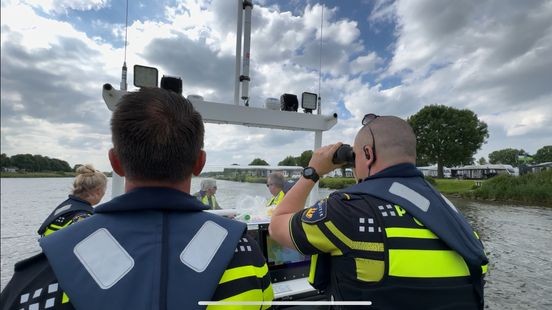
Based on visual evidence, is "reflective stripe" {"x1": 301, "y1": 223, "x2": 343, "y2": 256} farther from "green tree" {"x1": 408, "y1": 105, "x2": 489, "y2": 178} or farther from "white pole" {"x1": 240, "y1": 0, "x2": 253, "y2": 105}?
"green tree" {"x1": 408, "y1": 105, "x2": 489, "y2": 178}

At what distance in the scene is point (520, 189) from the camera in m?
15.6

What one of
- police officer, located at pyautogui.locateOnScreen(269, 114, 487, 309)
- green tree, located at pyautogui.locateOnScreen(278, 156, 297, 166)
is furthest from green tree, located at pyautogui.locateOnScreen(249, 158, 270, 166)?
police officer, located at pyautogui.locateOnScreen(269, 114, 487, 309)

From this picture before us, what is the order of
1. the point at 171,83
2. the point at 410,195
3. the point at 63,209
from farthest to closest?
the point at 171,83
the point at 63,209
the point at 410,195

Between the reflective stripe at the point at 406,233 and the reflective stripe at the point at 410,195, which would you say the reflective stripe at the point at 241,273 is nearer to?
the reflective stripe at the point at 406,233

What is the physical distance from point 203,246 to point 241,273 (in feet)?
0.40

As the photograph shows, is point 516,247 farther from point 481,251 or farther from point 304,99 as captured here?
point 481,251

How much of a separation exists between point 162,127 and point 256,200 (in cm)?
260

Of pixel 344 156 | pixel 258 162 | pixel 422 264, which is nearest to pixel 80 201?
pixel 258 162

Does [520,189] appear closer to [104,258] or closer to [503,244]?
[503,244]

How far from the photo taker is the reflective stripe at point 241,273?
0.74 m

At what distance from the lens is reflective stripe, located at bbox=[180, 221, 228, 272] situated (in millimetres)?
702

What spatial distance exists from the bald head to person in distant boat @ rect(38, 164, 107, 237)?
86.9 inches

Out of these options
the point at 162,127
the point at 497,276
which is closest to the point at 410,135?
the point at 162,127

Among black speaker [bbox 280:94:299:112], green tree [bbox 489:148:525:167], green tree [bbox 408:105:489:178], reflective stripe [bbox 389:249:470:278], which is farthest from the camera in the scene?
green tree [bbox 489:148:525:167]
